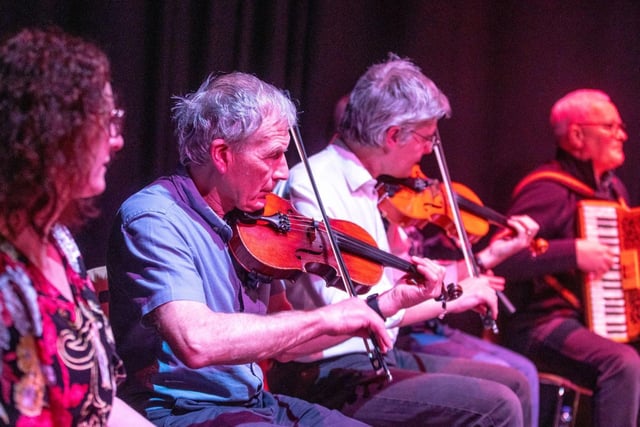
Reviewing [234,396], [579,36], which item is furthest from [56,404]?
[579,36]

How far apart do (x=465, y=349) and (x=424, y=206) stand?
0.66 meters

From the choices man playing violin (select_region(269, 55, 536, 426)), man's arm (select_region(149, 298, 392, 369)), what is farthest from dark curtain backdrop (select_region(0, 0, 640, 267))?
man's arm (select_region(149, 298, 392, 369))

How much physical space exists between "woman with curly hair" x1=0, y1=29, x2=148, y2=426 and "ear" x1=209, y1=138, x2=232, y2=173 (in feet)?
1.58

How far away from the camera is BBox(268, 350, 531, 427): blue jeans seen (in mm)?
2107

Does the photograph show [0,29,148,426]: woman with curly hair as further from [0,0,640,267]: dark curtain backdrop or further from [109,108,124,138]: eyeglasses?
[0,0,640,267]: dark curtain backdrop

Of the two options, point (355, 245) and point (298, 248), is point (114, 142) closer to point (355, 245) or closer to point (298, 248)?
point (298, 248)

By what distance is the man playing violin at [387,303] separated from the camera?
83.7 inches

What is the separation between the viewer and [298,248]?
74.6 inches

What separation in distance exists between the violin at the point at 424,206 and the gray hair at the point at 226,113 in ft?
2.42

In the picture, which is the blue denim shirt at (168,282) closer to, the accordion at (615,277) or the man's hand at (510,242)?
the man's hand at (510,242)

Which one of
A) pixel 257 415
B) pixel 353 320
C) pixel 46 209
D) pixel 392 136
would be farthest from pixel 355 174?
pixel 46 209

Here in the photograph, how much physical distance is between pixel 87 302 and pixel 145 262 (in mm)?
251

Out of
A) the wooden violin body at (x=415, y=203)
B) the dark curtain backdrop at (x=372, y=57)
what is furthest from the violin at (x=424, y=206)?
the dark curtain backdrop at (x=372, y=57)

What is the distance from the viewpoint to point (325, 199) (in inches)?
91.7
